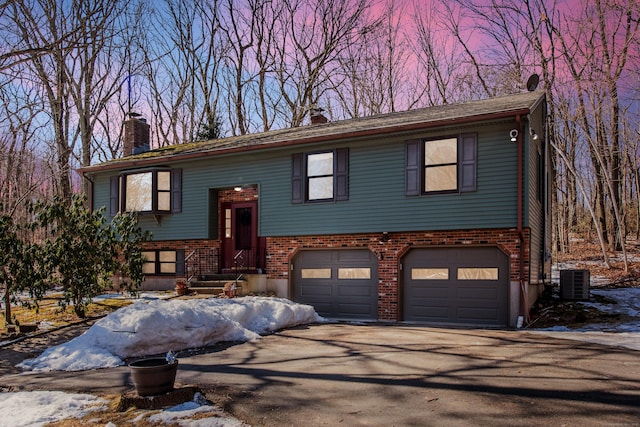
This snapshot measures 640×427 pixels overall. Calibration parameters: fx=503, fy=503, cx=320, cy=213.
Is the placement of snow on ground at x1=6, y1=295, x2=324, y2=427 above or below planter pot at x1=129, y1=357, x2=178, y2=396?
below

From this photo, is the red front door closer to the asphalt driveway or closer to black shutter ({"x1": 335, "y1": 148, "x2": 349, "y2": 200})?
black shutter ({"x1": 335, "y1": 148, "x2": 349, "y2": 200})

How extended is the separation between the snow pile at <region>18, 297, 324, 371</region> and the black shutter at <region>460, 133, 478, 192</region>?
245 inches

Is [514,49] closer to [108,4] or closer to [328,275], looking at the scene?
[328,275]

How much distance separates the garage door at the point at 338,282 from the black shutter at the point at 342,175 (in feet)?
5.59

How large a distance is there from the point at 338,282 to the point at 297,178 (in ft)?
11.4

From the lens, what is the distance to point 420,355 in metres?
8.31

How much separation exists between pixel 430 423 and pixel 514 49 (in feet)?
83.5

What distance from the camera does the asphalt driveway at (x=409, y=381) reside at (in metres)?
5.21

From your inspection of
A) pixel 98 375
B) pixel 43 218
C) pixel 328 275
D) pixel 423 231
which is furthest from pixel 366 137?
pixel 98 375

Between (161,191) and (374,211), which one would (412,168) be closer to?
(374,211)

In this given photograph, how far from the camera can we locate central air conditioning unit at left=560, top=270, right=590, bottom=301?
14.7 m

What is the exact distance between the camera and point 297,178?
1575cm

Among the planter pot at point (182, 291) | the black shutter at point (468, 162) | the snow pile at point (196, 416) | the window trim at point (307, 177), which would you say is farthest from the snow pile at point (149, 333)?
the black shutter at point (468, 162)

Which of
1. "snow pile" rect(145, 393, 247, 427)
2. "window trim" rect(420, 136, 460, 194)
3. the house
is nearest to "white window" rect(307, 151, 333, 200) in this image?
the house
